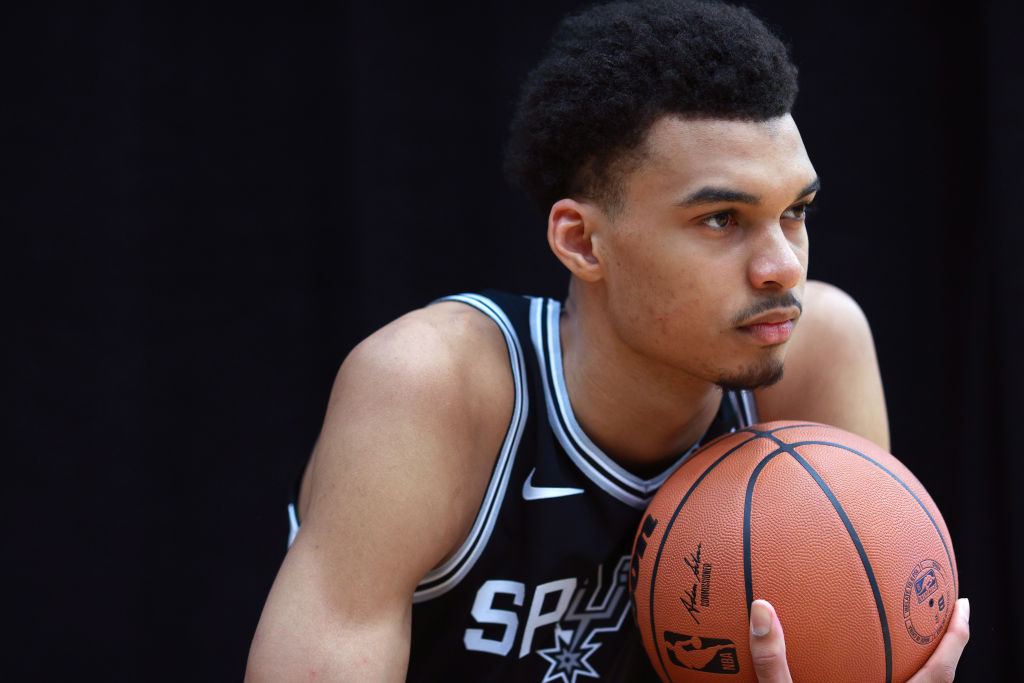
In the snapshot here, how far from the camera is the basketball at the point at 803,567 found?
122cm

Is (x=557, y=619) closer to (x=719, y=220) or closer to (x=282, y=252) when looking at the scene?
(x=719, y=220)

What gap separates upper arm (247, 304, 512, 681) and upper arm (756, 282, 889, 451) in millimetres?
636

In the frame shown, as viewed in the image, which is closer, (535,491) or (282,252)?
(535,491)

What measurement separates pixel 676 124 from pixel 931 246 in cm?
123

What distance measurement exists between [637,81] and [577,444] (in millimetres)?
610

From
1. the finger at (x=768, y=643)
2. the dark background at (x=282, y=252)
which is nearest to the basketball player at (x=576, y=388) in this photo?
the finger at (x=768, y=643)

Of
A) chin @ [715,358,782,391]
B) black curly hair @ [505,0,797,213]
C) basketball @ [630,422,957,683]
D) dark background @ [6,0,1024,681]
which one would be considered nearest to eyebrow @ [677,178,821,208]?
black curly hair @ [505,0,797,213]

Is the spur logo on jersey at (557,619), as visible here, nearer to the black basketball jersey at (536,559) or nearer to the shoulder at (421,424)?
the black basketball jersey at (536,559)

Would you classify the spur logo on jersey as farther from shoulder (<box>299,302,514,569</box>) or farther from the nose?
the nose

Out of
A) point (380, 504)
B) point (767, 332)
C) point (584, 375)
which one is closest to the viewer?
point (380, 504)

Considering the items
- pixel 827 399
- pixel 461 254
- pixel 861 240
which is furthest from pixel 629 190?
pixel 861 240

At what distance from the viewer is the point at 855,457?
135 centimetres

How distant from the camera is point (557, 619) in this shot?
5.31 feet

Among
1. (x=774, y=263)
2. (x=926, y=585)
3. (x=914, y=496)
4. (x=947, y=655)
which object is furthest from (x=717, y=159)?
(x=947, y=655)
